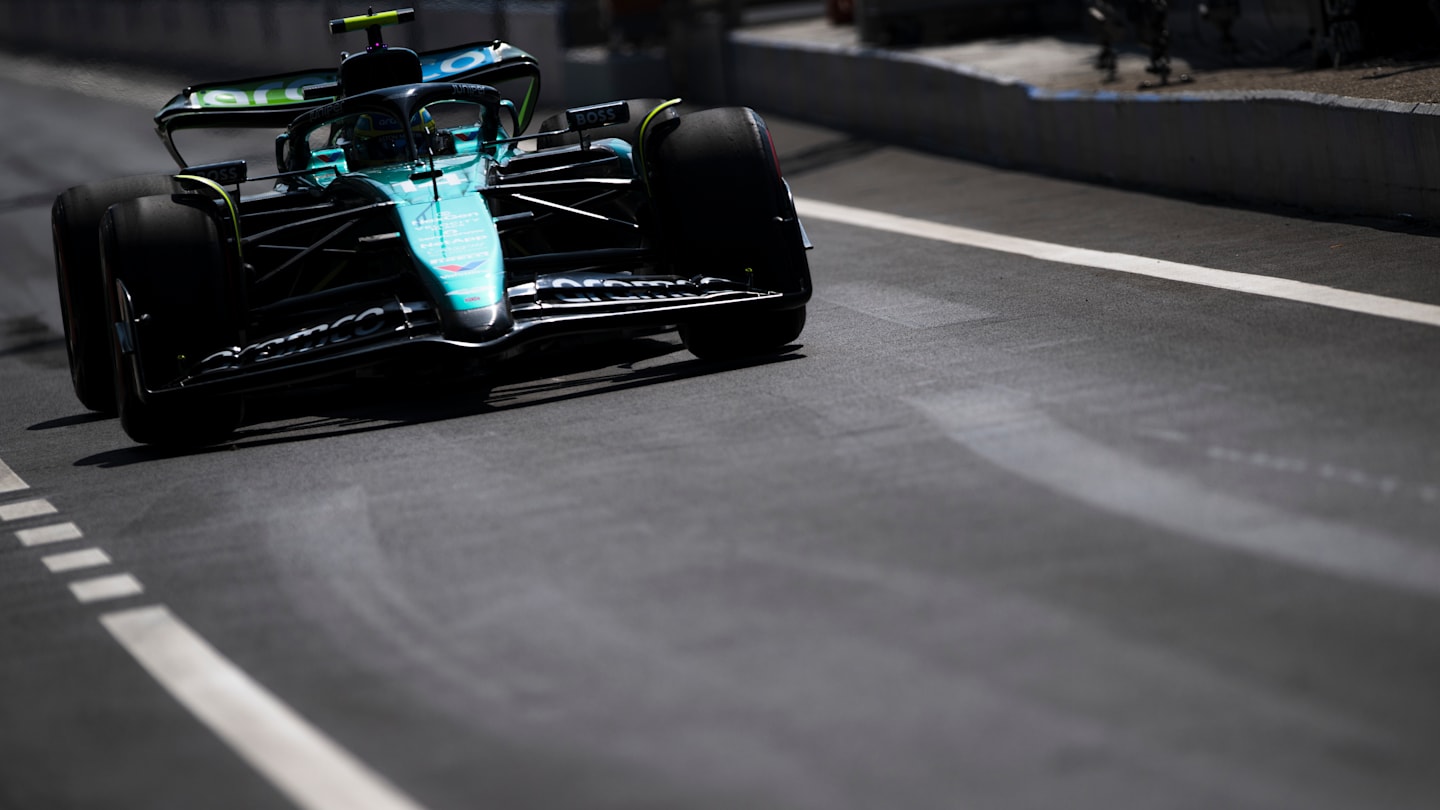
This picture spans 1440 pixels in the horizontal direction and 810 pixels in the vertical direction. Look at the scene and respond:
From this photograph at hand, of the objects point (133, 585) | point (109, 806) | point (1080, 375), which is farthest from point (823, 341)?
point (109, 806)

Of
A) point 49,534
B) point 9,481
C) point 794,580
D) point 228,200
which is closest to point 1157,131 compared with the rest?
point 228,200

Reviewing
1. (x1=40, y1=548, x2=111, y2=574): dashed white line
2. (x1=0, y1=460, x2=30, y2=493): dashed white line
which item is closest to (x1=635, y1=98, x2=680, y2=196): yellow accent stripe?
(x1=0, y1=460, x2=30, y2=493): dashed white line

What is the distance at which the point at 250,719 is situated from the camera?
5410 millimetres

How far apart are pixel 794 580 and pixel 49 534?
3580 mm

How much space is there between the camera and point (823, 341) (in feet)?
35.0

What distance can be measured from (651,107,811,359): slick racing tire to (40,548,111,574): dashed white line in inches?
140

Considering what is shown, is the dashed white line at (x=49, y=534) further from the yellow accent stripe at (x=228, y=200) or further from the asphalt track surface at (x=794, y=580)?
the yellow accent stripe at (x=228, y=200)

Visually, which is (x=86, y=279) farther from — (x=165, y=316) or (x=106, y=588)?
(x=106, y=588)

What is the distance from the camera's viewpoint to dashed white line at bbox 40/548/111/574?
7.40 meters

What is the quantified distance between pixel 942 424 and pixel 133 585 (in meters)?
3.22

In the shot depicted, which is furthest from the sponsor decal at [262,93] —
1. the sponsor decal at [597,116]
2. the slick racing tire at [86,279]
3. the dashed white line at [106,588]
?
the dashed white line at [106,588]

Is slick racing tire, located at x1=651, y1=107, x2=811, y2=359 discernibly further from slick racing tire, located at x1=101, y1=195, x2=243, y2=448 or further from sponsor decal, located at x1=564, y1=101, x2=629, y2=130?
slick racing tire, located at x1=101, y1=195, x2=243, y2=448

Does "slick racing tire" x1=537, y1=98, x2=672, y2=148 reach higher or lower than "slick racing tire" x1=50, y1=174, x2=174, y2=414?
higher

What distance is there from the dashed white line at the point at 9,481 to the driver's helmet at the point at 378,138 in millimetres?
2649
